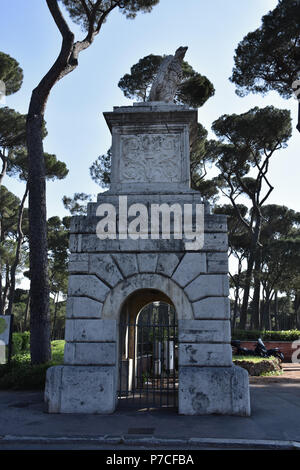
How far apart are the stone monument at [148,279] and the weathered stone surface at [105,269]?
2 cm

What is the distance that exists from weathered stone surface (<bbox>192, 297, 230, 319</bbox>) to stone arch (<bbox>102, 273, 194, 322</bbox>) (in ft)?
0.40

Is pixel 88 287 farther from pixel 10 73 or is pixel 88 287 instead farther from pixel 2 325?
pixel 10 73

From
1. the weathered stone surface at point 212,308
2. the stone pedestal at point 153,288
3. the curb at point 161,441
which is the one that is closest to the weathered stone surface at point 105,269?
the stone pedestal at point 153,288

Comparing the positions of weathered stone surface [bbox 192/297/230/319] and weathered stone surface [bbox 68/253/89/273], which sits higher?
weathered stone surface [bbox 68/253/89/273]

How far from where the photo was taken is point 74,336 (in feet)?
21.9

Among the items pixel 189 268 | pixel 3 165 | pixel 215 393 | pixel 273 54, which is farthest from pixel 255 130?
pixel 215 393

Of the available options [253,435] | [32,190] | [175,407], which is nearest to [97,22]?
[32,190]

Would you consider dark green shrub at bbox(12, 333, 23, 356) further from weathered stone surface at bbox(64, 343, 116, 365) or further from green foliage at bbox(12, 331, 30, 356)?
weathered stone surface at bbox(64, 343, 116, 365)

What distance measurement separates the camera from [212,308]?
261 inches

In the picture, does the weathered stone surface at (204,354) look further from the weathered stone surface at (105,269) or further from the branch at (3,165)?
the branch at (3,165)

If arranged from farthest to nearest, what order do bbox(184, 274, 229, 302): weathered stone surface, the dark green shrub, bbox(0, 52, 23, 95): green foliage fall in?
the dark green shrub < bbox(0, 52, 23, 95): green foliage < bbox(184, 274, 229, 302): weathered stone surface

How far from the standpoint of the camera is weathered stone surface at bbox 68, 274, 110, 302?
6.81 meters

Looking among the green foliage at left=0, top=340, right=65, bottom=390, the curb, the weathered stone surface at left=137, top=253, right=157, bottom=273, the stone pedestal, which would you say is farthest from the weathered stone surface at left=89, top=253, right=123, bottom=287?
the green foliage at left=0, top=340, right=65, bottom=390

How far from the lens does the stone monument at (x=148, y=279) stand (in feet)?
20.8
